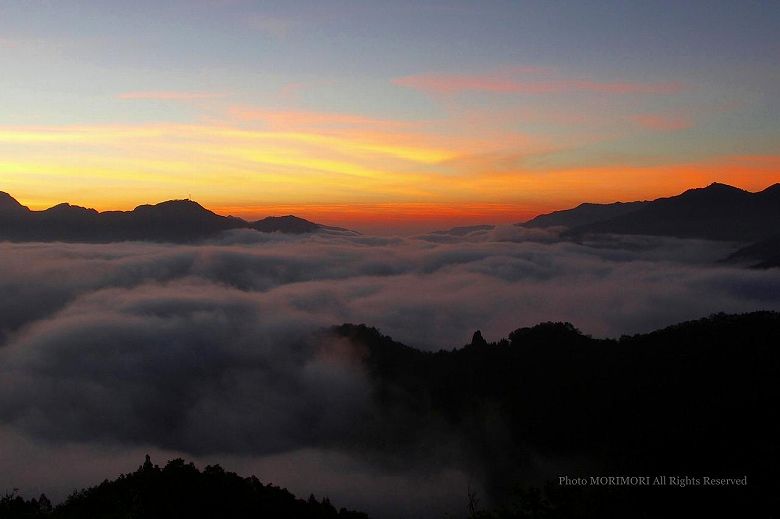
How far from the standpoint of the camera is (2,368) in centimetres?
19975

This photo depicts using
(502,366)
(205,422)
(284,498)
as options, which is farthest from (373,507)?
(205,422)

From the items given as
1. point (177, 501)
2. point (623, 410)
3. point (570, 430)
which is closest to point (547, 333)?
point (570, 430)

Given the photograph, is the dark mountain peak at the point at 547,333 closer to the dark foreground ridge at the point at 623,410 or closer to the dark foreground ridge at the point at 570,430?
the dark foreground ridge at the point at 623,410

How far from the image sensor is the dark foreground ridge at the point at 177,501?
2122 inches

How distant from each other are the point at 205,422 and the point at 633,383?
4803 inches

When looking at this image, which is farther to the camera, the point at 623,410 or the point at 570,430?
the point at 570,430

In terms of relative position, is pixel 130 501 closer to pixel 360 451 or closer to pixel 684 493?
pixel 684 493

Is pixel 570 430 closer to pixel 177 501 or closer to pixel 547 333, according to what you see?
pixel 547 333

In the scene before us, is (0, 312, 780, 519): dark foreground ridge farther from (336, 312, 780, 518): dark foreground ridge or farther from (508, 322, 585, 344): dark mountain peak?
(508, 322, 585, 344): dark mountain peak

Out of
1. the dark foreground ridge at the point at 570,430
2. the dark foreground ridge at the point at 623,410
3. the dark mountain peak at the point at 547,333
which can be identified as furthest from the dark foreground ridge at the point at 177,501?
the dark mountain peak at the point at 547,333

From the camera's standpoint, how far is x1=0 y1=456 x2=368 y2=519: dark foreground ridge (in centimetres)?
5391

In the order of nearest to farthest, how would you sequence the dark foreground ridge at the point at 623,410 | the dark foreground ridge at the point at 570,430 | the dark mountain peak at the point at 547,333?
the dark foreground ridge at the point at 570,430
the dark foreground ridge at the point at 623,410
the dark mountain peak at the point at 547,333

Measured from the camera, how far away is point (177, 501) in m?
56.1

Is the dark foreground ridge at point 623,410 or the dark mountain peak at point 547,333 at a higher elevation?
the dark mountain peak at point 547,333
